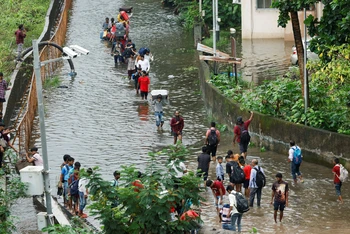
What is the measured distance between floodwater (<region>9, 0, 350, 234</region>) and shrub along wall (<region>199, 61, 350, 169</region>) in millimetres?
382

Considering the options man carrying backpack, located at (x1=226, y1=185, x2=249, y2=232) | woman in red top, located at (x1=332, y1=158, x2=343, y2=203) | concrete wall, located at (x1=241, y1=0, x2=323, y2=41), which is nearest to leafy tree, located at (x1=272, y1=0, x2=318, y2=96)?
woman in red top, located at (x1=332, y1=158, x2=343, y2=203)

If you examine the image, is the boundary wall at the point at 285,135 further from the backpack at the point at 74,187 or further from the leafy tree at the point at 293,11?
the backpack at the point at 74,187

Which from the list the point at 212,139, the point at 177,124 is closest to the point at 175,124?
the point at 177,124

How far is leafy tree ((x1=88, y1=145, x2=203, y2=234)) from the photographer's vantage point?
17.7m

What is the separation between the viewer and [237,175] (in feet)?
68.5

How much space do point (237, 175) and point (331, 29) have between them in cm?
526

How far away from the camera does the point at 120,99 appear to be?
104 ft

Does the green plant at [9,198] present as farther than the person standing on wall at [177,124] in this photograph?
No

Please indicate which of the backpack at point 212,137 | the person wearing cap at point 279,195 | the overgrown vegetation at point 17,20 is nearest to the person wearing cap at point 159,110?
the backpack at point 212,137

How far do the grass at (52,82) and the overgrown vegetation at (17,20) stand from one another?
2043mm

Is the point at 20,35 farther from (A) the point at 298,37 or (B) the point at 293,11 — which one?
(B) the point at 293,11

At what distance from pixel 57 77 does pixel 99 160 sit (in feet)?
33.0

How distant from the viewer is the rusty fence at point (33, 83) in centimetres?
2591

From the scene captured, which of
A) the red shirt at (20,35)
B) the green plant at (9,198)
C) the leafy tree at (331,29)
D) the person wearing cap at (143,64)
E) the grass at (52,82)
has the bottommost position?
the green plant at (9,198)
